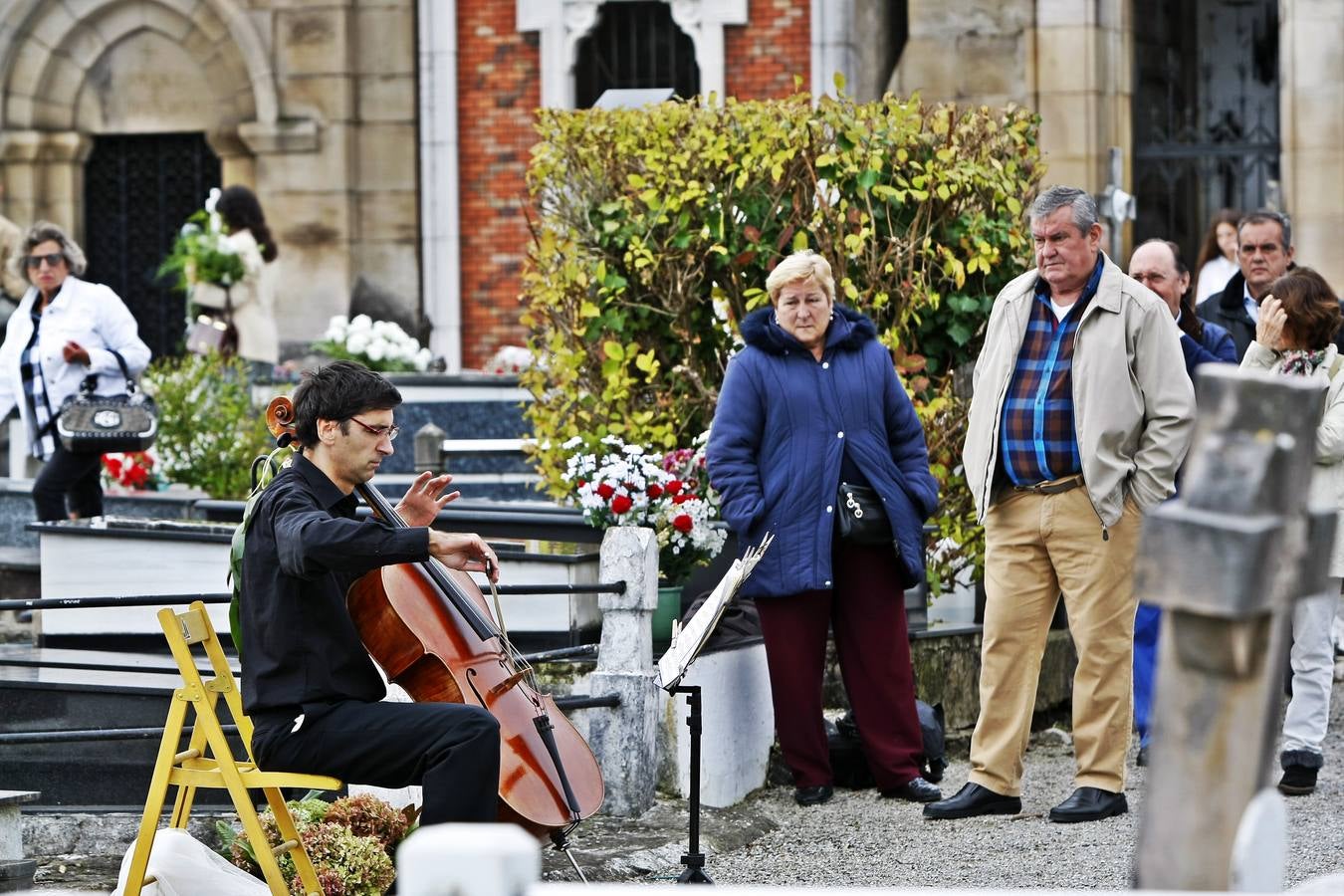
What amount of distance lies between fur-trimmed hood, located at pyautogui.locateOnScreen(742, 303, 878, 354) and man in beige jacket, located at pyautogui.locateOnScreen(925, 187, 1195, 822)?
669mm

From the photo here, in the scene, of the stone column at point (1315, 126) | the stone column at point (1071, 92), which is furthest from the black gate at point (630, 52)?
the stone column at point (1315, 126)

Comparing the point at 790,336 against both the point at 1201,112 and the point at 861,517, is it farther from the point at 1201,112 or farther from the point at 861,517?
the point at 1201,112

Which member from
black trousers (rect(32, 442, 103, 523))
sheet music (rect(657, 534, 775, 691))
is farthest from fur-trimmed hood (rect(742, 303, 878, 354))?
black trousers (rect(32, 442, 103, 523))

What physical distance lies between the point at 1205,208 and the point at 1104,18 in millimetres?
1744

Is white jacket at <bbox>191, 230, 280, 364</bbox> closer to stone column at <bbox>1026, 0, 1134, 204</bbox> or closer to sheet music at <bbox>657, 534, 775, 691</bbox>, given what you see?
stone column at <bbox>1026, 0, 1134, 204</bbox>

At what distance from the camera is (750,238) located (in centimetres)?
936

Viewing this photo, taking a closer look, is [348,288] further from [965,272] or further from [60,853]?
[60,853]

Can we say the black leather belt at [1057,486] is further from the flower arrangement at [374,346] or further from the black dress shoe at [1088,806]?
the flower arrangement at [374,346]

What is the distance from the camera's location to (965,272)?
9.48m

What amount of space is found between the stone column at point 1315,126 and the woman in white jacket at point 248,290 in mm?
7330

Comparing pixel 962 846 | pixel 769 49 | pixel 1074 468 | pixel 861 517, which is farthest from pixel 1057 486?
pixel 769 49

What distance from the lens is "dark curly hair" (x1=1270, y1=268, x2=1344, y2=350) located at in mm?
7738

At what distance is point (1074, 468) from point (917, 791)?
4.57 ft

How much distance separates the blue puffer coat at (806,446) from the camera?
25.1ft
